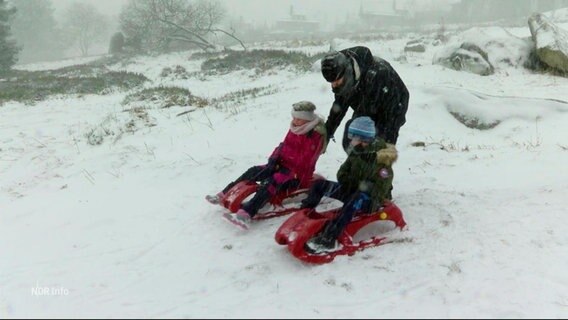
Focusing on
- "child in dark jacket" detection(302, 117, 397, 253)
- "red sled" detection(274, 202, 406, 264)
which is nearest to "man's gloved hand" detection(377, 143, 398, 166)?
"child in dark jacket" detection(302, 117, 397, 253)

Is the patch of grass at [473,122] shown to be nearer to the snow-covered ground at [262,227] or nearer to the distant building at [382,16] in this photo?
the snow-covered ground at [262,227]

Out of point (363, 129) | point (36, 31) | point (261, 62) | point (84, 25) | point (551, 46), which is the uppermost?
point (84, 25)

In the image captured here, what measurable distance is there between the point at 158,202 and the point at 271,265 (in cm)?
241

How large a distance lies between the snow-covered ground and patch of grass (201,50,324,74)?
9554mm

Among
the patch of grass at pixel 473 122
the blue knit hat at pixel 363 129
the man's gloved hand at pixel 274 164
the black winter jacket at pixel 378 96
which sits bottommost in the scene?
the patch of grass at pixel 473 122

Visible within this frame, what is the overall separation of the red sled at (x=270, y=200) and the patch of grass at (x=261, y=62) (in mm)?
12017

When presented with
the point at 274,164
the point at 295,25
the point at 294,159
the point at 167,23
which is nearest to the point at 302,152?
the point at 294,159

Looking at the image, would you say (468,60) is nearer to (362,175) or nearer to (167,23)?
(362,175)

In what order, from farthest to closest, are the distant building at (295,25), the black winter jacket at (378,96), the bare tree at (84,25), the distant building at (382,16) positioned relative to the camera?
the distant building at (295,25), the distant building at (382,16), the bare tree at (84,25), the black winter jacket at (378,96)

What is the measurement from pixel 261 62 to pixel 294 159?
53.8 ft

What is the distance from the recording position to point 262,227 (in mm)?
5055

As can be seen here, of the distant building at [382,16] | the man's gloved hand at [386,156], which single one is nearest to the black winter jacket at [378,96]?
the man's gloved hand at [386,156]

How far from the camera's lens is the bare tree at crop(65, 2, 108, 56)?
2793 inches

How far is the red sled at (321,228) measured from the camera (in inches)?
163
